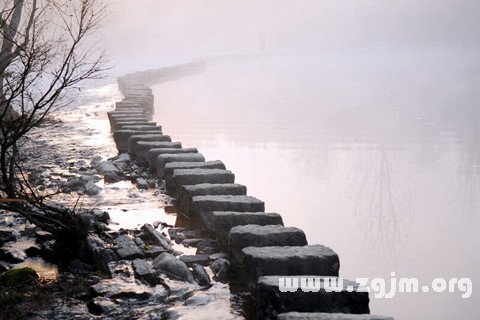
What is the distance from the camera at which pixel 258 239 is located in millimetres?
3328

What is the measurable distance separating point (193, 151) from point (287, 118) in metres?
5.81

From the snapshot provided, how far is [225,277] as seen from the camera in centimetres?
329

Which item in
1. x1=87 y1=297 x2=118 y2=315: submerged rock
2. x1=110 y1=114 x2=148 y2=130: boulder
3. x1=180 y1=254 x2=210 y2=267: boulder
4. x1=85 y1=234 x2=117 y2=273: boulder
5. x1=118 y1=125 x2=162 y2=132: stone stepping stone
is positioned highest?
x1=110 y1=114 x2=148 y2=130: boulder

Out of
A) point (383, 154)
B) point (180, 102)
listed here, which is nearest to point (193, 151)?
point (383, 154)

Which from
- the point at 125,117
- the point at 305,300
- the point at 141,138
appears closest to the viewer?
the point at 305,300

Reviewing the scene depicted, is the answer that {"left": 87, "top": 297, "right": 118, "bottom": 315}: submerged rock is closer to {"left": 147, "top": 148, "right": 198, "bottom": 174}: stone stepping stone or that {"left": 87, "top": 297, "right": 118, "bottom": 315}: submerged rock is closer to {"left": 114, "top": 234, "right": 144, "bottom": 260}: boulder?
{"left": 114, "top": 234, "right": 144, "bottom": 260}: boulder

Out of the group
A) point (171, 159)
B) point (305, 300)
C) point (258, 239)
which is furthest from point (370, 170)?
point (305, 300)

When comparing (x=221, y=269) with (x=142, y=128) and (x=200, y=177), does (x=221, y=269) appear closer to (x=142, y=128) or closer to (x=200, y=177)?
(x=200, y=177)

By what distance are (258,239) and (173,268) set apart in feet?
1.87

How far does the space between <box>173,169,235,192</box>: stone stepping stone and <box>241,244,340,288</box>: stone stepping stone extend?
1823 millimetres

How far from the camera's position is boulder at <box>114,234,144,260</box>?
138 inches

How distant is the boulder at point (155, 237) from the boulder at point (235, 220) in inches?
14.7

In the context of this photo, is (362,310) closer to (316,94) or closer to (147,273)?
(147,273)

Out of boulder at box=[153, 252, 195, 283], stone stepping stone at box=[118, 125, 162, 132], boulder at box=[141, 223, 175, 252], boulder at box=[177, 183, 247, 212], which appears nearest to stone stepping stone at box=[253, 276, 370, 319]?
boulder at box=[153, 252, 195, 283]
